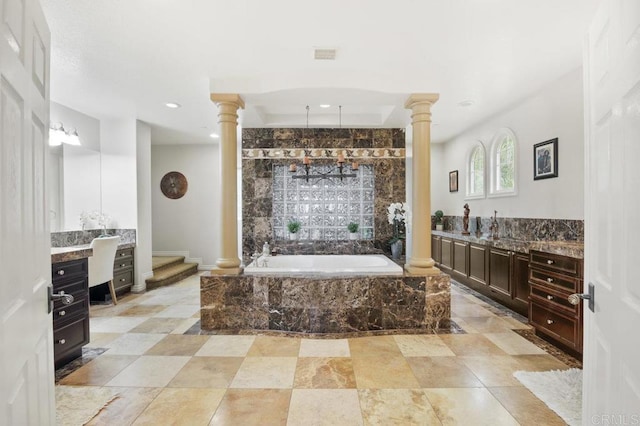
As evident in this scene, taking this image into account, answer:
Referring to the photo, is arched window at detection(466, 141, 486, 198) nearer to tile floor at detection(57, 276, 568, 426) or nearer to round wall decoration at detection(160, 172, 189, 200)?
tile floor at detection(57, 276, 568, 426)

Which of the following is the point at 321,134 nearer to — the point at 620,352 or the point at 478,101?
the point at 478,101

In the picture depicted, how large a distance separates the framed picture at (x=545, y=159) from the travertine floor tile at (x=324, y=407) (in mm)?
3324

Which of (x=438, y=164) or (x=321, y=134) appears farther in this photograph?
(x=438, y=164)

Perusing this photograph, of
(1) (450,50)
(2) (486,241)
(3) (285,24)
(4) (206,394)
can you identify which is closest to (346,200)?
(2) (486,241)

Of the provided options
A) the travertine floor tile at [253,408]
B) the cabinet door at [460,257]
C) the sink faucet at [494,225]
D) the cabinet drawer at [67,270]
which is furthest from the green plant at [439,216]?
the cabinet drawer at [67,270]

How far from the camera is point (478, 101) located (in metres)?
4.03

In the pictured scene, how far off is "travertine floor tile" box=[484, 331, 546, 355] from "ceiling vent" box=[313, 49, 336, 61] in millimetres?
3041

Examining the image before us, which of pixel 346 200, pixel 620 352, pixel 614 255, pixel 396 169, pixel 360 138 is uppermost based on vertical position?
pixel 360 138

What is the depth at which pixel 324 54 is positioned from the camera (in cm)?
280

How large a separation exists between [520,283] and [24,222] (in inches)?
168

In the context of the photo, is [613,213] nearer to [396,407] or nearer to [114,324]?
[396,407]

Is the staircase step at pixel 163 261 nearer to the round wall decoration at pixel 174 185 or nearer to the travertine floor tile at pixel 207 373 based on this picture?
the round wall decoration at pixel 174 185

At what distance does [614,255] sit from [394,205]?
11.7ft

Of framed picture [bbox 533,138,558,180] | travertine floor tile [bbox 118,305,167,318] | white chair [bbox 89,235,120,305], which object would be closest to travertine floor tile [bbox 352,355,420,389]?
travertine floor tile [bbox 118,305,167,318]
